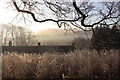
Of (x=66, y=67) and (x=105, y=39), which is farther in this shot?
(x=105, y=39)

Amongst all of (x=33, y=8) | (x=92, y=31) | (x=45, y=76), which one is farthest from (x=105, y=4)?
(x=45, y=76)

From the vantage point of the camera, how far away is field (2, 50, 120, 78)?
566cm

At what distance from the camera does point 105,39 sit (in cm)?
863

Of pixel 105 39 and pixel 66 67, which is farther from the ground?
pixel 105 39

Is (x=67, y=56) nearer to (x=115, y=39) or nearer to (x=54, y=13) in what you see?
(x=54, y=13)

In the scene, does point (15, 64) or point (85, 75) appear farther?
point (15, 64)

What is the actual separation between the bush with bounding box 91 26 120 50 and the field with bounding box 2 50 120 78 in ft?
5.25

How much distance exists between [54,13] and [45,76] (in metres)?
1.74

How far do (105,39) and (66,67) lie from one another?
3079mm

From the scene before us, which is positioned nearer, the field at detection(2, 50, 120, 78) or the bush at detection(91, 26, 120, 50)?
the field at detection(2, 50, 120, 78)

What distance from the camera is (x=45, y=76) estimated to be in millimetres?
5699

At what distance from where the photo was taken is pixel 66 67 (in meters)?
5.97

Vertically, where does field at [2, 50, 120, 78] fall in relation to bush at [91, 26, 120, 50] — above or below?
below

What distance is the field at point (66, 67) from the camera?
566 cm
